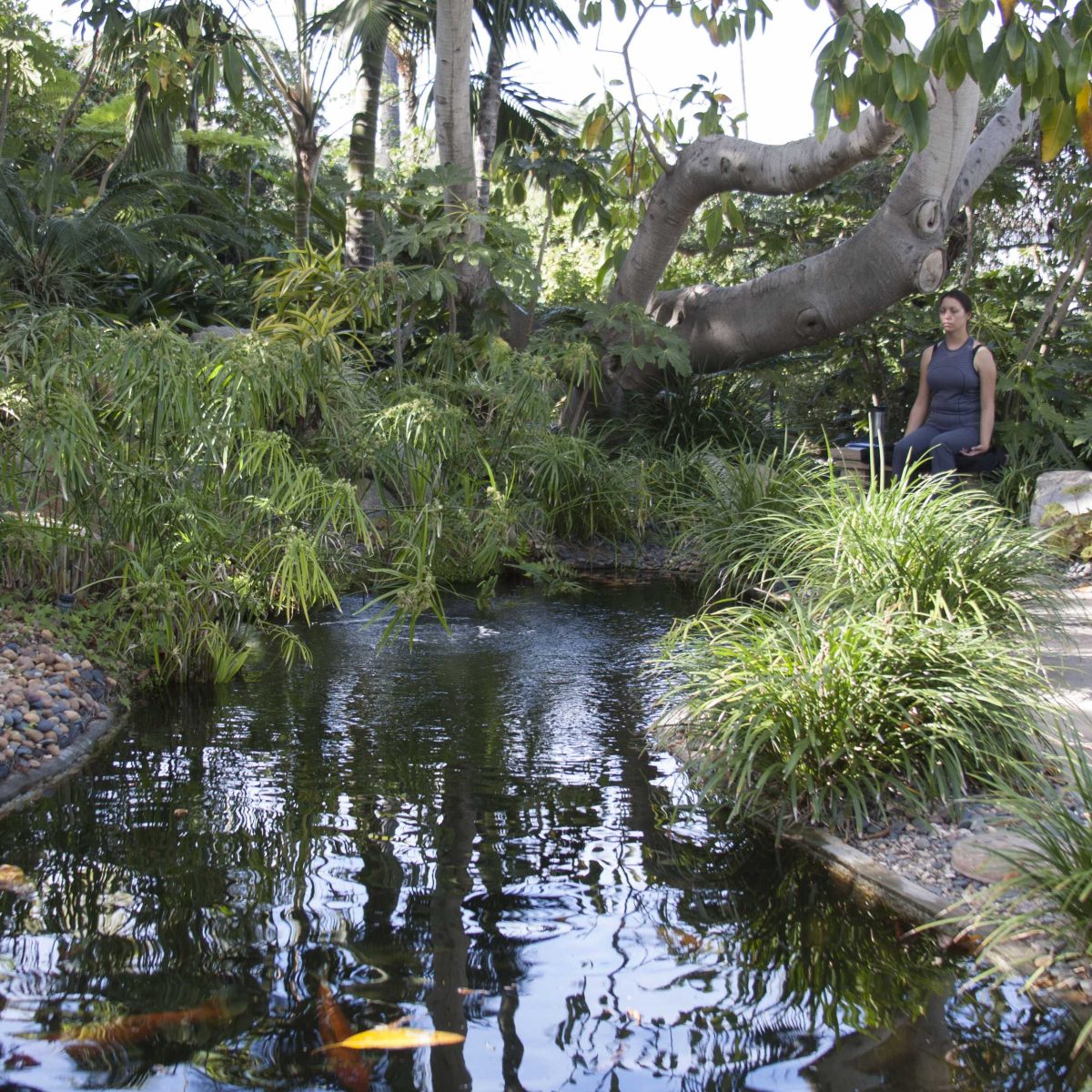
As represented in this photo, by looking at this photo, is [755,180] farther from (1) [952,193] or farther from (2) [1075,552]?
(2) [1075,552]

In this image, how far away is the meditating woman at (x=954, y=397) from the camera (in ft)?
20.6

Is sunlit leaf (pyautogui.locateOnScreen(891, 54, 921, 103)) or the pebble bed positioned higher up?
sunlit leaf (pyautogui.locateOnScreen(891, 54, 921, 103))

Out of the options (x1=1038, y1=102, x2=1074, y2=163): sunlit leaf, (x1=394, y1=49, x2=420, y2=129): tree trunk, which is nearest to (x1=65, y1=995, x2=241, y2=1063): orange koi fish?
(x1=1038, y1=102, x2=1074, y2=163): sunlit leaf

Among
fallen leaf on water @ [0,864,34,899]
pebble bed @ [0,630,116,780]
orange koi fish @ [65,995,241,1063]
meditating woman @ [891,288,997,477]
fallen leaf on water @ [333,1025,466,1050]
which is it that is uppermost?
meditating woman @ [891,288,997,477]

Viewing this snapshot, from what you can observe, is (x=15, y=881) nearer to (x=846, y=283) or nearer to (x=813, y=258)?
(x=846, y=283)

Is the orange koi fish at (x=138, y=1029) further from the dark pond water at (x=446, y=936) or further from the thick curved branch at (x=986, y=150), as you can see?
the thick curved branch at (x=986, y=150)

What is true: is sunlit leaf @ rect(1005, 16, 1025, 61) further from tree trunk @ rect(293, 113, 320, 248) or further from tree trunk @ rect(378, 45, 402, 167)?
tree trunk @ rect(378, 45, 402, 167)

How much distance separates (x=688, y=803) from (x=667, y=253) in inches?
241

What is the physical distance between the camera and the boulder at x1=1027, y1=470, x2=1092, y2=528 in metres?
6.78

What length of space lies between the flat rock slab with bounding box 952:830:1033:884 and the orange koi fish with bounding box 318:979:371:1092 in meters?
1.54

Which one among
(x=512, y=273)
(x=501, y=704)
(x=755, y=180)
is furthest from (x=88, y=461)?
(x=755, y=180)

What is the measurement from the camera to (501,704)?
4.39m

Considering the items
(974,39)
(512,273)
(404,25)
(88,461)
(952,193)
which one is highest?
(404,25)

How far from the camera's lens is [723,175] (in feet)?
26.3
